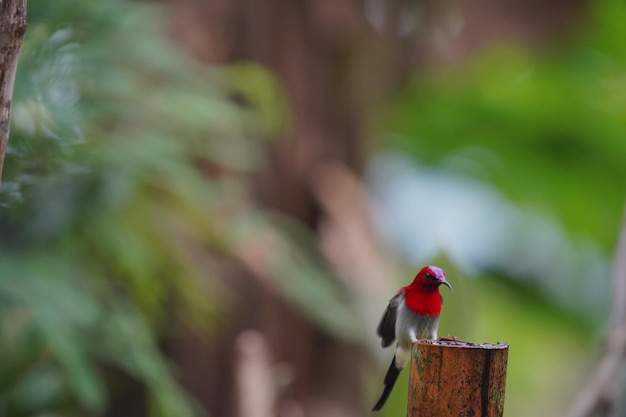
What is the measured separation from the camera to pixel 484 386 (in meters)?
0.92

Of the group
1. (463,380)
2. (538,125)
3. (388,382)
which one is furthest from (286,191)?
(463,380)

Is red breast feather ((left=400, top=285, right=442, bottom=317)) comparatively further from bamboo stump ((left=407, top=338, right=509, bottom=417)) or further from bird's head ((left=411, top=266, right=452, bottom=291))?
bamboo stump ((left=407, top=338, right=509, bottom=417))

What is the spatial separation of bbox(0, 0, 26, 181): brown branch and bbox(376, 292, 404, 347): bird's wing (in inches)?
24.3

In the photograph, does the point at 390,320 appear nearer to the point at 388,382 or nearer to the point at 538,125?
the point at 388,382

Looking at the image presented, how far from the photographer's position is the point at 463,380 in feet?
3.03

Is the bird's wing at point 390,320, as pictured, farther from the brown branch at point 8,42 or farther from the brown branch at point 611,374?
the brown branch at point 611,374

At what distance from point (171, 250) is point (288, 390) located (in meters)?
1.39

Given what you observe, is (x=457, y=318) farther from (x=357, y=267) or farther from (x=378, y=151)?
(x=378, y=151)

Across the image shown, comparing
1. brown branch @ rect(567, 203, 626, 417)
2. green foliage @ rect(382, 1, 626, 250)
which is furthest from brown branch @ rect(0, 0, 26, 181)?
green foliage @ rect(382, 1, 626, 250)

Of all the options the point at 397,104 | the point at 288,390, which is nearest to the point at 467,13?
the point at 397,104

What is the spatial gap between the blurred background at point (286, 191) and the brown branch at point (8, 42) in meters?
0.98

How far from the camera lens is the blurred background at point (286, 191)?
2.04m

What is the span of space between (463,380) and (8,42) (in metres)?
0.63

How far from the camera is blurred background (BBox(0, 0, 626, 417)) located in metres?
2.04
